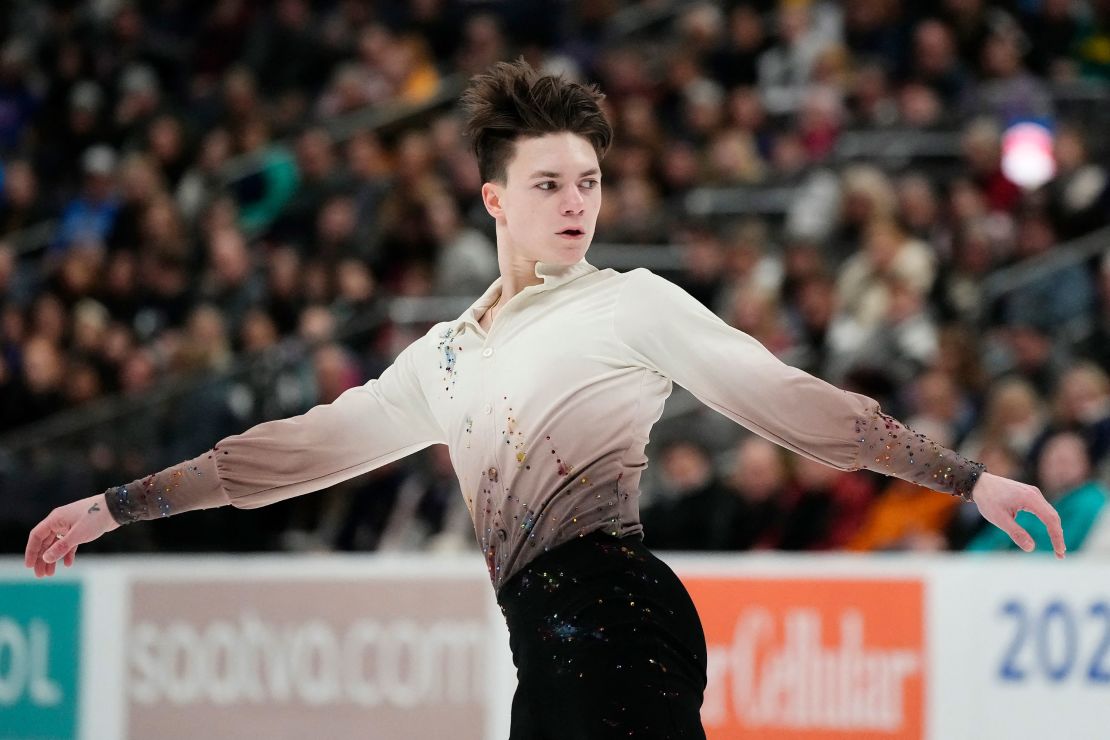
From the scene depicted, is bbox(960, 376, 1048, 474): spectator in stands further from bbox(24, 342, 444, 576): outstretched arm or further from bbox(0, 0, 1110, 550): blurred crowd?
bbox(24, 342, 444, 576): outstretched arm

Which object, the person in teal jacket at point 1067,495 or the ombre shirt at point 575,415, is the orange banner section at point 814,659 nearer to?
the person in teal jacket at point 1067,495

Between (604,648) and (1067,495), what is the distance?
4.16 meters

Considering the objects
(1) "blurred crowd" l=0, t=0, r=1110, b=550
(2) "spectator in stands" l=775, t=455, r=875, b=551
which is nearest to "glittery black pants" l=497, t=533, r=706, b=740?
(1) "blurred crowd" l=0, t=0, r=1110, b=550

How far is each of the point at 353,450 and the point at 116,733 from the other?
4505mm

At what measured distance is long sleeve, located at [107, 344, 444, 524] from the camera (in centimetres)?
354

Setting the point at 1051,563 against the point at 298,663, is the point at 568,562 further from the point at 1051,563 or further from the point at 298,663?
the point at 298,663

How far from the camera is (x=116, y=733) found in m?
7.61

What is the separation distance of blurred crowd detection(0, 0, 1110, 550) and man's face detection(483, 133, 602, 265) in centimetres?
400

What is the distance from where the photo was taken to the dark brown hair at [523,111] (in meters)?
3.36

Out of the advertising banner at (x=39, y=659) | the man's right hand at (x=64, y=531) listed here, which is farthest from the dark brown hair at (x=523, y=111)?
the advertising banner at (x=39, y=659)

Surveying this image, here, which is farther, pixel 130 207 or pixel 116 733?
pixel 130 207

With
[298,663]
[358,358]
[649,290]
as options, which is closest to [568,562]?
[649,290]

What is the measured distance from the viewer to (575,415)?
128 inches

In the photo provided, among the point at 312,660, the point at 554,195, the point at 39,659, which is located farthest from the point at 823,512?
the point at 554,195
